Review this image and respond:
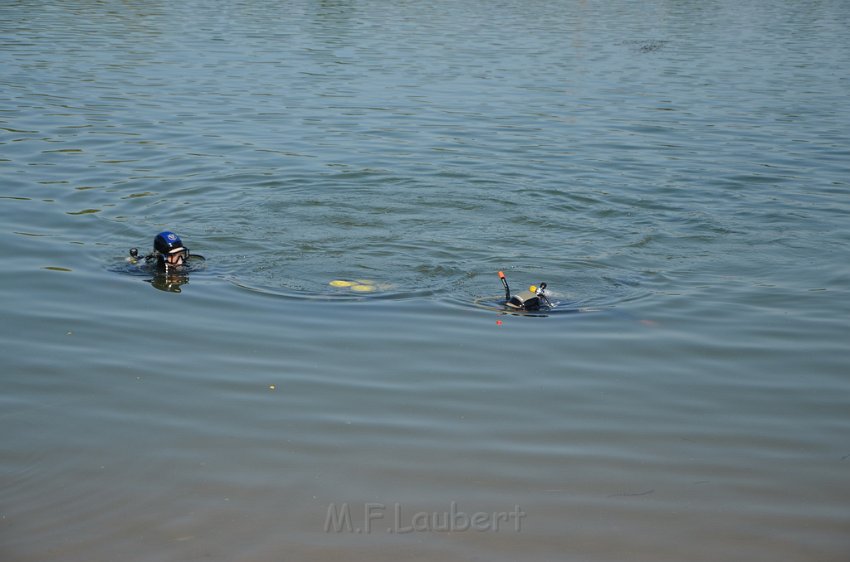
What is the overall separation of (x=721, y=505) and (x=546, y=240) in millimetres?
6334

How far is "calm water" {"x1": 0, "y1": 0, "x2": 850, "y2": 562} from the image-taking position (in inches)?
249

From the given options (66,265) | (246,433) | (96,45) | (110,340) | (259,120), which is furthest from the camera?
(96,45)

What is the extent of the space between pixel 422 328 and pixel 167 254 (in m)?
2.86

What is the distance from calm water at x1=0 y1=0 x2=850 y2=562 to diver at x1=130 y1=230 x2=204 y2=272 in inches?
10.5

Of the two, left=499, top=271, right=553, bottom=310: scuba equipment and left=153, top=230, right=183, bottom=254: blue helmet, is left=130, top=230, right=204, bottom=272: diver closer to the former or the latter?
left=153, top=230, right=183, bottom=254: blue helmet

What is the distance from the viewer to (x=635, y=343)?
916 centimetres

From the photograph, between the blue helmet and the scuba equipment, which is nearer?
the scuba equipment

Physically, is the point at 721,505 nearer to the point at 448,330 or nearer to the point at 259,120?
the point at 448,330

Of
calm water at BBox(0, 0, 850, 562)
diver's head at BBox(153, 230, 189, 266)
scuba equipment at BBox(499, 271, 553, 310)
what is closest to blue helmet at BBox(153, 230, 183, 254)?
diver's head at BBox(153, 230, 189, 266)

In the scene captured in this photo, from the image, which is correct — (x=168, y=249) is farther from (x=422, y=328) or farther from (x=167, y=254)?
(x=422, y=328)

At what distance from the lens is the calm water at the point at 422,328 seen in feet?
20.7

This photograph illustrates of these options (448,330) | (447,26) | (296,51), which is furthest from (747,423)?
(447,26)

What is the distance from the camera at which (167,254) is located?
10461 millimetres

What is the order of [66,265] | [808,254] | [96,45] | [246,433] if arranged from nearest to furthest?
1. [246,433]
2. [66,265]
3. [808,254]
4. [96,45]
